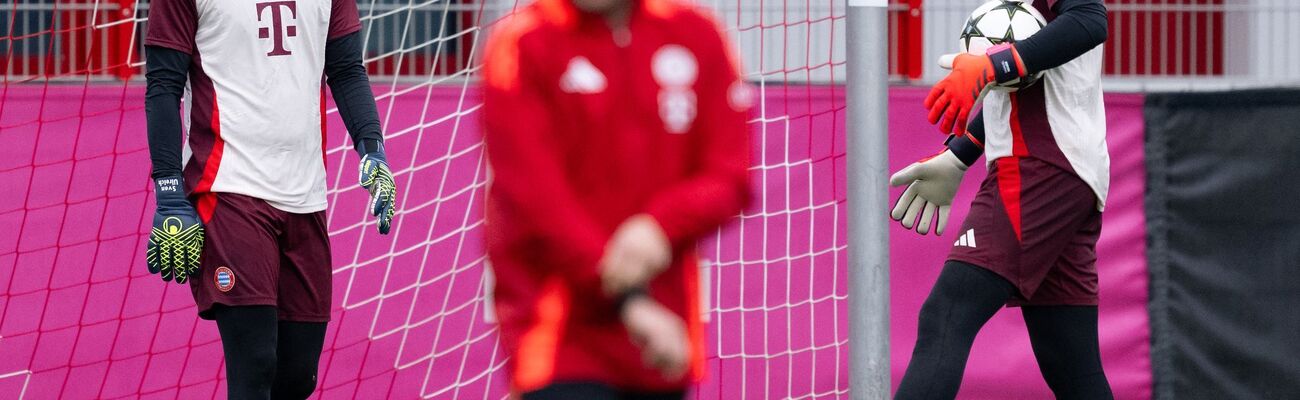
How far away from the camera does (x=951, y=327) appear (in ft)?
11.6

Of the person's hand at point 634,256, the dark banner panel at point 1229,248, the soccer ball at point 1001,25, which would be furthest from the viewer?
the dark banner panel at point 1229,248

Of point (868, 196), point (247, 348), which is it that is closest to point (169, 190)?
point (247, 348)

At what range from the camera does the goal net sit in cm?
515

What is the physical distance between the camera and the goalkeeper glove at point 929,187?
156 inches

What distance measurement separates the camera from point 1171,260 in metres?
5.33

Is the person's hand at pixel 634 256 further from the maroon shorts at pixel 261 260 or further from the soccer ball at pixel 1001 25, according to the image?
the soccer ball at pixel 1001 25

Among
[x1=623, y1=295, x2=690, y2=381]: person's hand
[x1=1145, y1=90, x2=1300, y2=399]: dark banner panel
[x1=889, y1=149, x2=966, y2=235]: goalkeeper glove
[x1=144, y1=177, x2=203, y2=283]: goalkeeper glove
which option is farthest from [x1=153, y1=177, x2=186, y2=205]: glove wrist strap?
[x1=1145, y1=90, x2=1300, y2=399]: dark banner panel

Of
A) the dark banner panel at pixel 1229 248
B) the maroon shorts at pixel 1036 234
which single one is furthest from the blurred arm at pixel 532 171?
the dark banner panel at pixel 1229 248

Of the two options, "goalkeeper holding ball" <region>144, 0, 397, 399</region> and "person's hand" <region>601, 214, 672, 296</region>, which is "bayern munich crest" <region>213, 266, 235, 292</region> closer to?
"goalkeeper holding ball" <region>144, 0, 397, 399</region>

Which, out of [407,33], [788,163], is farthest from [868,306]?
[407,33]

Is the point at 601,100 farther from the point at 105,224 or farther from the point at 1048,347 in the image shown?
the point at 105,224

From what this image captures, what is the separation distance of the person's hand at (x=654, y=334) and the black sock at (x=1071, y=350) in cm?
175

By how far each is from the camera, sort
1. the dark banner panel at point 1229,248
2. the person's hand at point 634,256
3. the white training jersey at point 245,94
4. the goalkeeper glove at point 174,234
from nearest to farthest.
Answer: the person's hand at point 634,256, the goalkeeper glove at point 174,234, the white training jersey at point 245,94, the dark banner panel at point 1229,248

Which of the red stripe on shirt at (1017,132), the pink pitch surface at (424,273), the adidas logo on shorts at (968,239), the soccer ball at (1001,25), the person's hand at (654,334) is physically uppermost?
the soccer ball at (1001,25)
